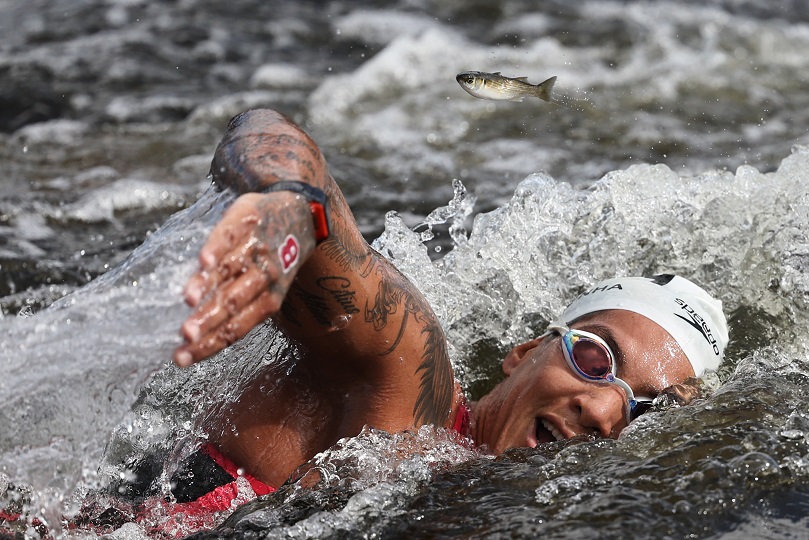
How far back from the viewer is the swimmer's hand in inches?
94.5

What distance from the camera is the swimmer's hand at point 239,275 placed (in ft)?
7.88

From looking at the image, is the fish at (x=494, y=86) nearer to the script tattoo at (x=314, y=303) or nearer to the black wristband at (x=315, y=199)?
the script tattoo at (x=314, y=303)

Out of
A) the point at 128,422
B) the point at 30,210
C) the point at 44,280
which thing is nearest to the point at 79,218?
the point at 30,210

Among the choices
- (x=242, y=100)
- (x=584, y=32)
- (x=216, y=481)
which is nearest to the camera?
(x=216, y=481)

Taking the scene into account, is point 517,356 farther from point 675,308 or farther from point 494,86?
point 494,86

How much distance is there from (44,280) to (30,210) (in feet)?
4.19

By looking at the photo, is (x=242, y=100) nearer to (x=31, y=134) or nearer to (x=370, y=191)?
(x=31, y=134)

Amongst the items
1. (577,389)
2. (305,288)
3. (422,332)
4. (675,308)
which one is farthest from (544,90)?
(305,288)

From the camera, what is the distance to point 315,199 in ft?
9.44

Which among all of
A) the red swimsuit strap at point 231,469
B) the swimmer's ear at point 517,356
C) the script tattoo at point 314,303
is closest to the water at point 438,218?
the red swimsuit strap at point 231,469

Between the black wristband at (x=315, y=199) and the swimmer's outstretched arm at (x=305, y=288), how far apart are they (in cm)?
3

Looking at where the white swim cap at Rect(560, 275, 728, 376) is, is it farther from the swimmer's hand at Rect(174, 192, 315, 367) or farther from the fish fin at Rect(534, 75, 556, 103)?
the swimmer's hand at Rect(174, 192, 315, 367)

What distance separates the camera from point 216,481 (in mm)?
3701

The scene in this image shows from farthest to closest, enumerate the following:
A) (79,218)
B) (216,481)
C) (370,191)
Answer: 1. (370,191)
2. (79,218)
3. (216,481)
